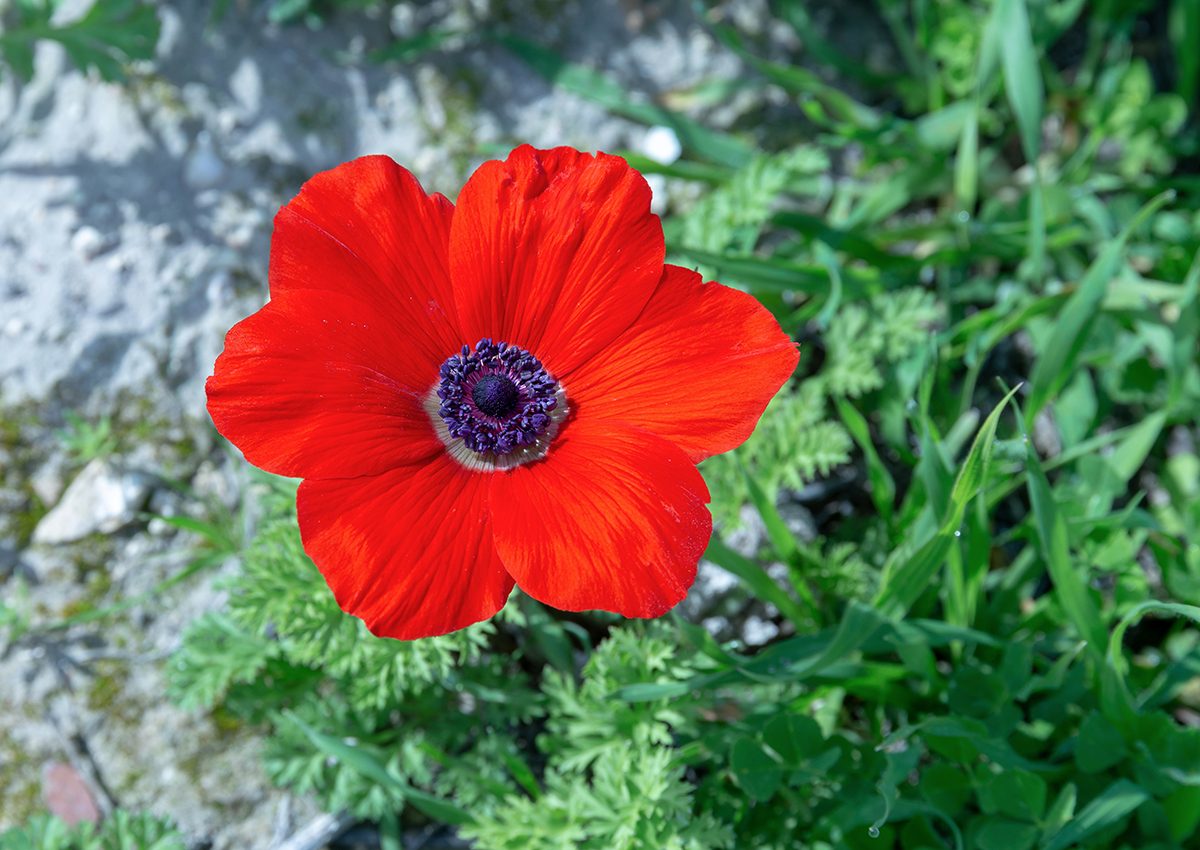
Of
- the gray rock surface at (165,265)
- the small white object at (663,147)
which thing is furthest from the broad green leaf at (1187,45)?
the small white object at (663,147)

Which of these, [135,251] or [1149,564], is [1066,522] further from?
[135,251]

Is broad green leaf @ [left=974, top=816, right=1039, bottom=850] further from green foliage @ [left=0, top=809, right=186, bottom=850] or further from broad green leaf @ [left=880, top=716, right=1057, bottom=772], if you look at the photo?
green foliage @ [left=0, top=809, right=186, bottom=850]

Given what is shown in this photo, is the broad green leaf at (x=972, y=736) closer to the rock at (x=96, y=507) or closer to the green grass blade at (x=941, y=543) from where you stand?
the green grass blade at (x=941, y=543)

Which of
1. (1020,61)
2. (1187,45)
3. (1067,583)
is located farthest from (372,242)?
(1187,45)

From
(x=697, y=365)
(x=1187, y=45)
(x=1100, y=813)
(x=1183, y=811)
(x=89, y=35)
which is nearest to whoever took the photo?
(x=697, y=365)

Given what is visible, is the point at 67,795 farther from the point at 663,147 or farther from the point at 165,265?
the point at 663,147

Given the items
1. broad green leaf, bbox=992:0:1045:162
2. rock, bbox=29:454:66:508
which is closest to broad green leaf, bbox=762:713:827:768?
broad green leaf, bbox=992:0:1045:162

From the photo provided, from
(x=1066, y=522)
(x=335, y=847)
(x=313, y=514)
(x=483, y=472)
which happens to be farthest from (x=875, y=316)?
(x=335, y=847)
